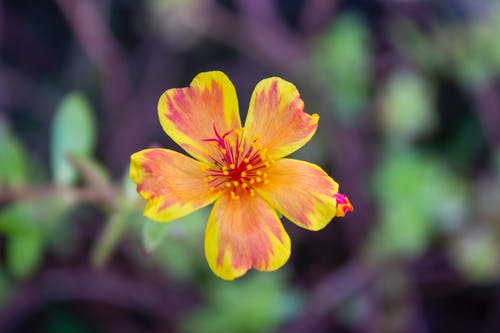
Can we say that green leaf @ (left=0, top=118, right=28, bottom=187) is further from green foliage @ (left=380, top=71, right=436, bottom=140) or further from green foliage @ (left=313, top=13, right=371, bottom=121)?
green foliage @ (left=380, top=71, right=436, bottom=140)

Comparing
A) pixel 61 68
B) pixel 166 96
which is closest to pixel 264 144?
pixel 166 96

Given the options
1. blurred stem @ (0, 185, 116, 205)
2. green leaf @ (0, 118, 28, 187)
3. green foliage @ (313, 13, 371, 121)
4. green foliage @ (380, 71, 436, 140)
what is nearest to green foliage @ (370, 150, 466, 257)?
green foliage @ (380, 71, 436, 140)

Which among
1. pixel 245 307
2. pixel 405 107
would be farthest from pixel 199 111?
pixel 405 107

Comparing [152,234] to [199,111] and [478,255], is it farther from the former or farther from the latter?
[478,255]

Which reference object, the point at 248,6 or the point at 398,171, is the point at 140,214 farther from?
the point at 248,6

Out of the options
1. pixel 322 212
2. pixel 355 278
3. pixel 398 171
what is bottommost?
pixel 322 212

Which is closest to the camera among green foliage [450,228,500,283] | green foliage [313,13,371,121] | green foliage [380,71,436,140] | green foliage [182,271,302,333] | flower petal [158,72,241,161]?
flower petal [158,72,241,161]
